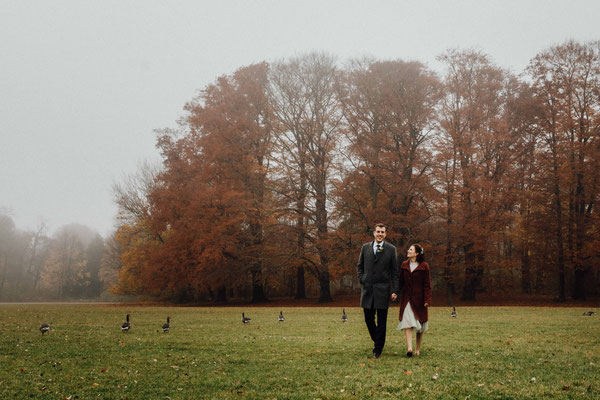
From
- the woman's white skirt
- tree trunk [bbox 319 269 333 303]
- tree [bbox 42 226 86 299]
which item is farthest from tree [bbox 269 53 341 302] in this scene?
tree [bbox 42 226 86 299]

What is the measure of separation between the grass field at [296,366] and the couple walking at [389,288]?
531mm

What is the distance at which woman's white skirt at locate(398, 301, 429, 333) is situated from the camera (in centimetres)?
796

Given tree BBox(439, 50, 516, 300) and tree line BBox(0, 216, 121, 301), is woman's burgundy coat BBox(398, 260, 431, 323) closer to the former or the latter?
tree BBox(439, 50, 516, 300)

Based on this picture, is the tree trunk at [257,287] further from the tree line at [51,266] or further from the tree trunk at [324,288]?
the tree line at [51,266]

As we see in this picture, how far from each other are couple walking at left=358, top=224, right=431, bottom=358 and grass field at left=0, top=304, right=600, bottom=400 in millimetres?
531

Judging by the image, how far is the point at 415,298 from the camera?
26.6 feet

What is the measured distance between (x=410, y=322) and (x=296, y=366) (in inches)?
90.0

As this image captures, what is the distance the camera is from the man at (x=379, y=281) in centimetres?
802

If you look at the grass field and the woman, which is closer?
the grass field

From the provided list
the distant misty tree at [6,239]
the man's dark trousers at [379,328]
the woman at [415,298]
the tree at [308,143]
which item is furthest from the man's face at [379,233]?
the distant misty tree at [6,239]

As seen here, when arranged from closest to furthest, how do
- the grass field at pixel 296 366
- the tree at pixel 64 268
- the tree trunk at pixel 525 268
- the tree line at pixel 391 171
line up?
1. the grass field at pixel 296 366
2. the tree line at pixel 391 171
3. the tree trunk at pixel 525 268
4. the tree at pixel 64 268

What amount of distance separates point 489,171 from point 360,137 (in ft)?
34.4

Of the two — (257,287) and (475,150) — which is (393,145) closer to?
(475,150)

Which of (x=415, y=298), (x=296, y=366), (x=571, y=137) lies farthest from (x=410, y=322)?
(x=571, y=137)
